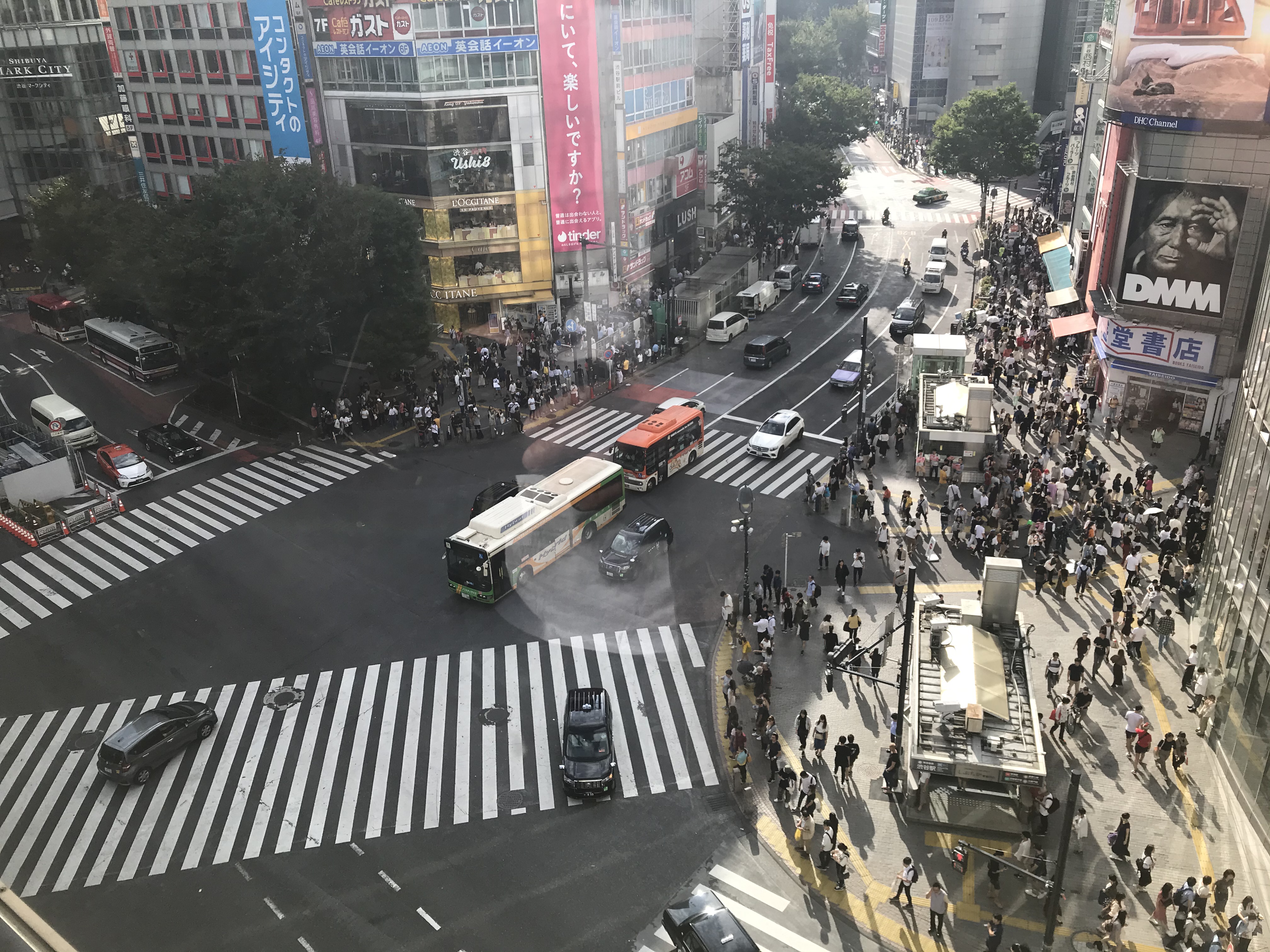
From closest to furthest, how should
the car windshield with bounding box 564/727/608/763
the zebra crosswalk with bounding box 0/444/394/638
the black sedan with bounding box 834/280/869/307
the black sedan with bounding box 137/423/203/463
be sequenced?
the car windshield with bounding box 564/727/608/763 → the zebra crosswalk with bounding box 0/444/394/638 → the black sedan with bounding box 137/423/203/463 → the black sedan with bounding box 834/280/869/307

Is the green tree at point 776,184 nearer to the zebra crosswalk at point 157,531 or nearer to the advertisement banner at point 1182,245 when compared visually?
the advertisement banner at point 1182,245

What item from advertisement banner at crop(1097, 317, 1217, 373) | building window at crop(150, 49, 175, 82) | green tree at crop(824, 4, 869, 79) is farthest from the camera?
green tree at crop(824, 4, 869, 79)

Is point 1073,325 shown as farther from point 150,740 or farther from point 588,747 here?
point 150,740

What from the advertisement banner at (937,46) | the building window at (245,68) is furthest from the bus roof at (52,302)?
the advertisement banner at (937,46)

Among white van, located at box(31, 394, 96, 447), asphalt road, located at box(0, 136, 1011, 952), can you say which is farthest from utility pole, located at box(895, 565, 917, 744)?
white van, located at box(31, 394, 96, 447)

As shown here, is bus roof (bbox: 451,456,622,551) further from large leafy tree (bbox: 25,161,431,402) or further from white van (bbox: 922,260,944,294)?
white van (bbox: 922,260,944,294)

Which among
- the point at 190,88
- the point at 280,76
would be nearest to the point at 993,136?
the point at 280,76
